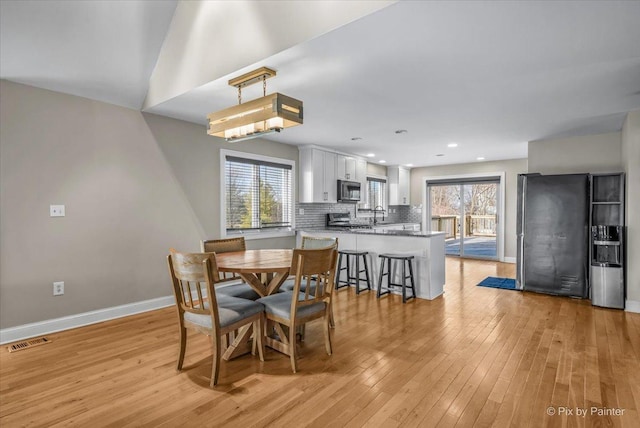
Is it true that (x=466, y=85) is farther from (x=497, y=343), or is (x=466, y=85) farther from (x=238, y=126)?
(x=497, y=343)

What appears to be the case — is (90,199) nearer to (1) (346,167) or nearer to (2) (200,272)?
(2) (200,272)

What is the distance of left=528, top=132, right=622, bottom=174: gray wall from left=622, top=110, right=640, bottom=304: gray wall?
0.95 meters

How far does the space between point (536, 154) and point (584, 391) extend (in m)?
4.35

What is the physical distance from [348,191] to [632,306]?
4453mm

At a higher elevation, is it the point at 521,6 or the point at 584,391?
the point at 521,6

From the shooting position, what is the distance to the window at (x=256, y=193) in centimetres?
→ 496

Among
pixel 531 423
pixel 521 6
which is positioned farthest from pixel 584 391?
pixel 521 6

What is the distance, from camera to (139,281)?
4.01 metres

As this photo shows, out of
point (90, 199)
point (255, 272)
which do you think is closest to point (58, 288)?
point (90, 199)

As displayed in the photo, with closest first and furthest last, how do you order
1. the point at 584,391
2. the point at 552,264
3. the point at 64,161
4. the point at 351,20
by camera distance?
the point at 351,20 < the point at 584,391 < the point at 64,161 < the point at 552,264

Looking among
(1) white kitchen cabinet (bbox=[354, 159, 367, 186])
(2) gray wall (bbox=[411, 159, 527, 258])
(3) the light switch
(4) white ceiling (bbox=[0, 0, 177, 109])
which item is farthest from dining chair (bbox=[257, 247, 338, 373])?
(2) gray wall (bbox=[411, 159, 527, 258])

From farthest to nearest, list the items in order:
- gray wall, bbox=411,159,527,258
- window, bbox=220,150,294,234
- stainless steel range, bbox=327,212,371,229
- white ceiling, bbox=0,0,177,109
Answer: gray wall, bbox=411,159,527,258
stainless steel range, bbox=327,212,371,229
window, bbox=220,150,294,234
white ceiling, bbox=0,0,177,109

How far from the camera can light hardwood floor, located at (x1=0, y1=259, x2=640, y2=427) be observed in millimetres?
1992

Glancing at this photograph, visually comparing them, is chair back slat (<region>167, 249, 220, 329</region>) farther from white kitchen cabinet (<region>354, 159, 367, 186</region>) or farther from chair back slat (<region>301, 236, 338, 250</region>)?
white kitchen cabinet (<region>354, 159, 367, 186</region>)
